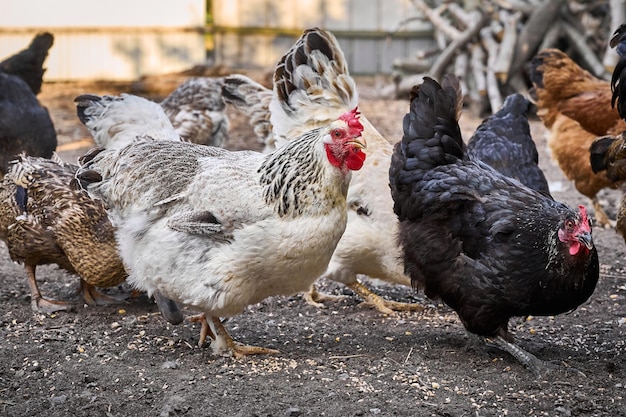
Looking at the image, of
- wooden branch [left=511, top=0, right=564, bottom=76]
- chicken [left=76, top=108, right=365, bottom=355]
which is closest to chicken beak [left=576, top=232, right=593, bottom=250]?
chicken [left=76, top=108, right=365, bottom=355]

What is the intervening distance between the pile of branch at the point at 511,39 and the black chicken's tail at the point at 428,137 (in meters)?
7.92

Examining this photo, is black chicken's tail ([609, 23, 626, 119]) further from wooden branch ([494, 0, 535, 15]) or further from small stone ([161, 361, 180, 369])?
wooden branch ([494, 0, 535, 15])

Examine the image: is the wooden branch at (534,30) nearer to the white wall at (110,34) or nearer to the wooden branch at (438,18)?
the wooden branch at (438,18)

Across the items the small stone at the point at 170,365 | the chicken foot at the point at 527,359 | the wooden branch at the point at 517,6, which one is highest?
the wooden branch at the point at 517,6

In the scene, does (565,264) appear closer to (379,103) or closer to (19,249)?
(19,249)

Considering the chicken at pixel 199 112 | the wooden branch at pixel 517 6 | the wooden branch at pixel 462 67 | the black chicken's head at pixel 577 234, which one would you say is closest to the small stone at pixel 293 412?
the black chicken's head at pixel 577 234

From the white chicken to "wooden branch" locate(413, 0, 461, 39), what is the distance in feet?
30.1

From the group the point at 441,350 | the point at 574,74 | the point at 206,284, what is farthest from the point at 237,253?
the point at 574,74

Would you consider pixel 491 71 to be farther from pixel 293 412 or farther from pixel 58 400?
pixel 58 400

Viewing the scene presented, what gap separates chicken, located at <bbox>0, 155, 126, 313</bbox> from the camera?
5215 millimetres

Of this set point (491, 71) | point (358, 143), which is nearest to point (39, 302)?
point (358, 143)

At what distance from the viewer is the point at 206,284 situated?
429cm

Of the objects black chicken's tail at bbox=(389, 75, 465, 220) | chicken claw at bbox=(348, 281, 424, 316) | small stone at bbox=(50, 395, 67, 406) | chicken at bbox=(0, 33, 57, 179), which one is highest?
black chicken's tail at bbox=(389, 75, 465, 220)

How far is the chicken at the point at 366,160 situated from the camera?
5.50 m
